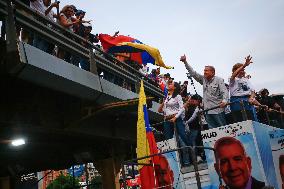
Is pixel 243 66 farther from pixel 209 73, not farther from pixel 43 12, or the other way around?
pixel 43 12

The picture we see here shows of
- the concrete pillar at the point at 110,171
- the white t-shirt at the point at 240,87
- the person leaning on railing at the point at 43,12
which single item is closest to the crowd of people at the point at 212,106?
the white t-shirt at the point at 240,87

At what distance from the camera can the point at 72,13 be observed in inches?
354

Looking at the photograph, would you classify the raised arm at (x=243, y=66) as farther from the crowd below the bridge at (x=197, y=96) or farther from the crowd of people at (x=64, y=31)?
the crowd of people at (x=64, y=31)

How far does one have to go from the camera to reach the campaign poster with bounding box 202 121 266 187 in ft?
23.5

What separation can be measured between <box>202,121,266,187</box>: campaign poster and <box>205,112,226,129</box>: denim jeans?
0.47 metres

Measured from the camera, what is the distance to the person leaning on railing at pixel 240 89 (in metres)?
8.23

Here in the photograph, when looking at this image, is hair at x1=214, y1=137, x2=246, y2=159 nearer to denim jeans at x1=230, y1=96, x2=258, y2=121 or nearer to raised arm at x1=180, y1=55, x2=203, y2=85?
denim jeans at x1=230, y1=96, x2=258, y2=121

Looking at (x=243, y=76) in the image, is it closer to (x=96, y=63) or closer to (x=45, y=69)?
(x=96, y=63)

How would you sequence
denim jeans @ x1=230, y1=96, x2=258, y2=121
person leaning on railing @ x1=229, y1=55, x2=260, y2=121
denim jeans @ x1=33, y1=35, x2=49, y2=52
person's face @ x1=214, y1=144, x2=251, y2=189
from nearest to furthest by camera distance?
1. person's face @ x1=214, y1=144, x2=251, y2=189
2. denim jeans @ x1=33, y1=35, x2=49, y2=52
3. denim jeans @ x1=230, y1=96, x2=258, y2=121
4. person leaning on railing @ x1=229, y1=55, x2=260, y2=121

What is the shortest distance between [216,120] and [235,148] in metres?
1.02

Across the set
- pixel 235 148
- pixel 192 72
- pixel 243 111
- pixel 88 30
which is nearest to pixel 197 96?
pixel 192 72

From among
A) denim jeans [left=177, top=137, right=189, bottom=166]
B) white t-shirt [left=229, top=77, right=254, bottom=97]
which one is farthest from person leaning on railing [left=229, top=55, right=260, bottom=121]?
denim jeans [left=177, top=137, right=189, bottom=166]

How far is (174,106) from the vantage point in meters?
9.48

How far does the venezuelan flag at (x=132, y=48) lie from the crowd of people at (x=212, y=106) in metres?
1.40
